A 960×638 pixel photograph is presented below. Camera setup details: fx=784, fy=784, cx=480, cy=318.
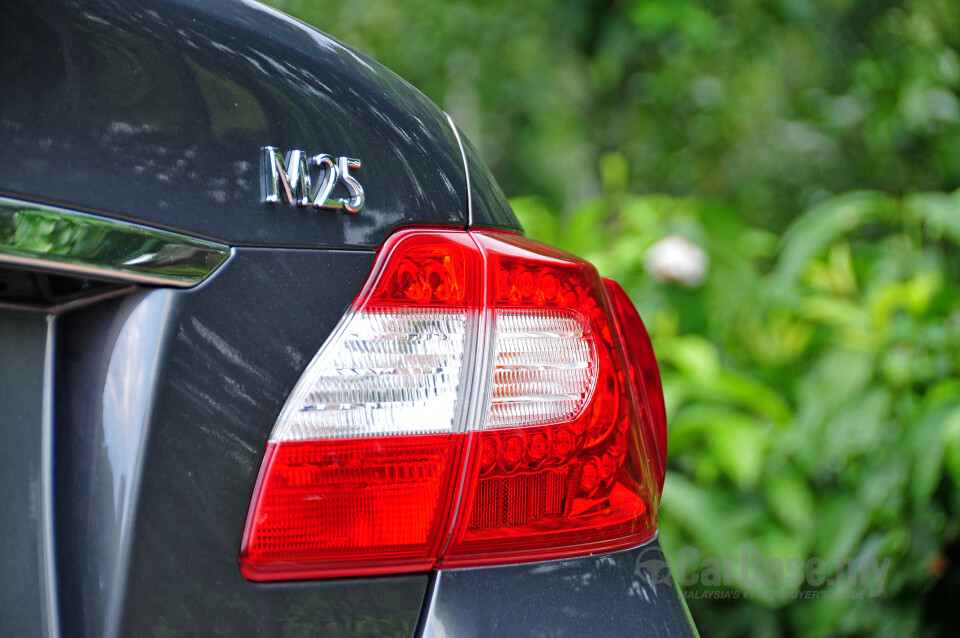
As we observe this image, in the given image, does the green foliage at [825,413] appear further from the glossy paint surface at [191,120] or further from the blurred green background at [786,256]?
the glossy paint surface at [191,120]

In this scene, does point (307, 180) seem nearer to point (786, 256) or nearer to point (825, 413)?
point (825, 413)

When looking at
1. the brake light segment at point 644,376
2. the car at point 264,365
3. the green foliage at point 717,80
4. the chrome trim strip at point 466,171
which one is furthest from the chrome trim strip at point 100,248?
the green foliage at point 717,80

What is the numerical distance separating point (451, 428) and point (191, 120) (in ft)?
1.29

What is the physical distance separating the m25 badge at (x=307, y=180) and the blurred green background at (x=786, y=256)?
7.11 ft

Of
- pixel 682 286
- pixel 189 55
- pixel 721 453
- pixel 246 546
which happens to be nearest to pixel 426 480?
pixel 246 546

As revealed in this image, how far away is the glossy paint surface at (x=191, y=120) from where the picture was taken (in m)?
0.68

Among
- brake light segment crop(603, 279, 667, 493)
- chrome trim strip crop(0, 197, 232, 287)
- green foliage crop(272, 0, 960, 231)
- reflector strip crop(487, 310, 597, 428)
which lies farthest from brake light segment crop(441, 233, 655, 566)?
green foliage crop(272, 0, 960, 231)

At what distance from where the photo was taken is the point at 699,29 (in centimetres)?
400

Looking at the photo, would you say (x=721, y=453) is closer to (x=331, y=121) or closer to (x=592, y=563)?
(x=592, y=563)

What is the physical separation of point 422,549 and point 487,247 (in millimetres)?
328

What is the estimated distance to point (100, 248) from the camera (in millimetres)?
689

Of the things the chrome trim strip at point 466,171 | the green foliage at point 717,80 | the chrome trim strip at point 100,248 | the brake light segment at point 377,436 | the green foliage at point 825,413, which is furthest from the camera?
the green foliage at point 717,80

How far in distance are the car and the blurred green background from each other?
1.96 m

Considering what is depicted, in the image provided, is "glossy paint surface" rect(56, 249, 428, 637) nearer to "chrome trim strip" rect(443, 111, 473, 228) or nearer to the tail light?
the tail light
